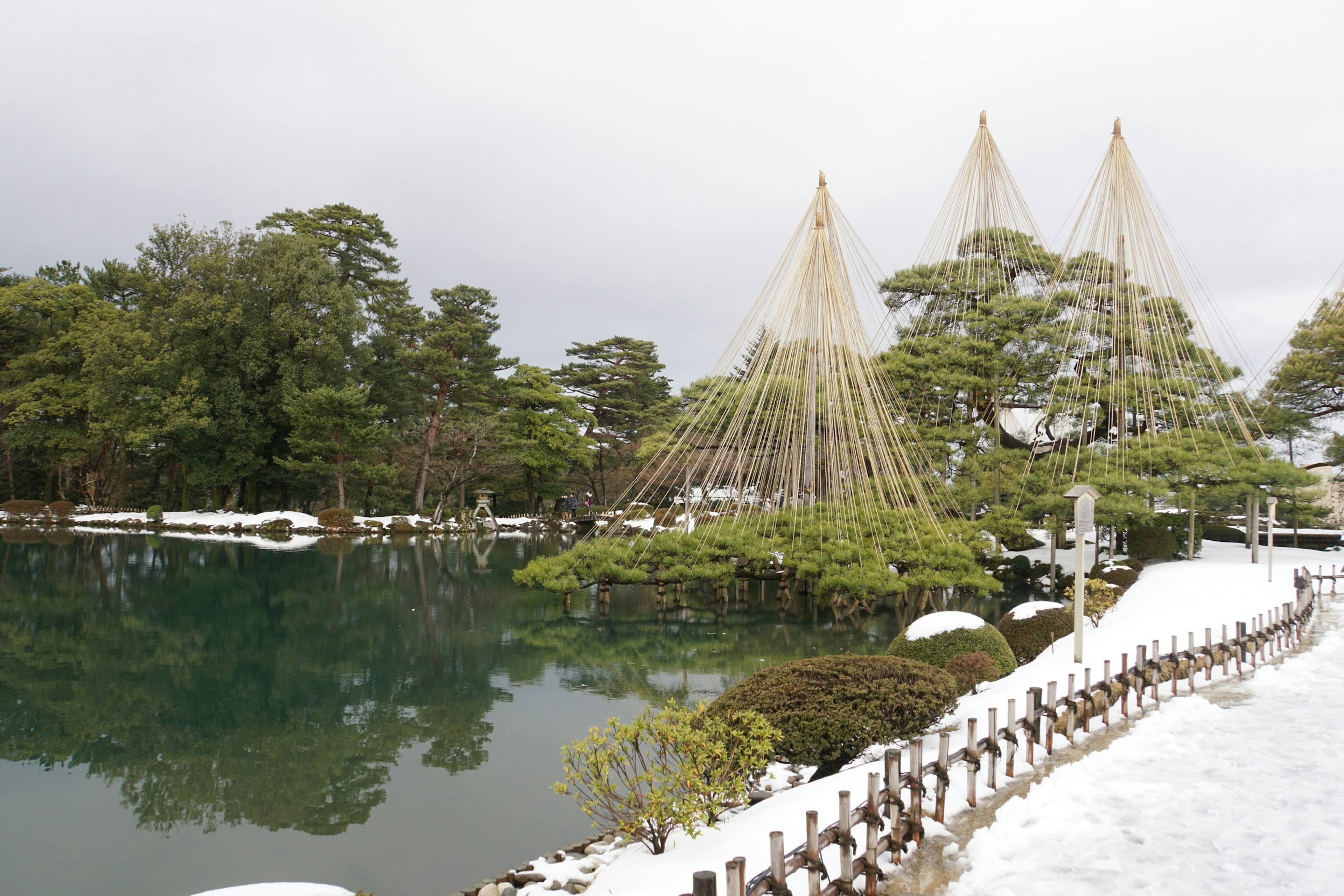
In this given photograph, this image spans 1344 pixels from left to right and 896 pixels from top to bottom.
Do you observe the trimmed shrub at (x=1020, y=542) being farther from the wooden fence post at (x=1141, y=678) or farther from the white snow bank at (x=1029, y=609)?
the wooden fence post at (x=1141, y=678)

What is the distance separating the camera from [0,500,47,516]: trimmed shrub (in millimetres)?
28625

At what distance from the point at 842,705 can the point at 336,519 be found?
24.5m

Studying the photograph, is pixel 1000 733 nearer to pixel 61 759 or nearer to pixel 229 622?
pixel 61 759

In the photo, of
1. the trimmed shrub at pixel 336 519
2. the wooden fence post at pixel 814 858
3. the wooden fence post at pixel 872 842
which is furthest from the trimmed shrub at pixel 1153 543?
the trimmed shrub at pixel 336 519

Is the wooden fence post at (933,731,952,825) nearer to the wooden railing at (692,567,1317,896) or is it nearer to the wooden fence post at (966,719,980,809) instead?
the wooden railing at (692,567,1317,896)

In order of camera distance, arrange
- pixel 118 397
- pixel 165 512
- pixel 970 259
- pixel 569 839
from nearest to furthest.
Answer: pixel 569 839 < pixel 970 259 < pixel 118 397 < pixel 165 512

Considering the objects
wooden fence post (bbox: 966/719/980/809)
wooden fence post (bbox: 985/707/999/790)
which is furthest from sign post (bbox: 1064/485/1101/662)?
wooden fence post (bbox: 966/719/980/809)

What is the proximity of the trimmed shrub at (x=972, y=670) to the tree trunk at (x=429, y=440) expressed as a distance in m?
26.0

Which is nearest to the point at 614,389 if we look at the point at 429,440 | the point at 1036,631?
the point at 429,440

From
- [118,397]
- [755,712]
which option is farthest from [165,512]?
[755,712]

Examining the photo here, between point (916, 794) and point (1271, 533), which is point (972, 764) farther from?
point (1271, 533)

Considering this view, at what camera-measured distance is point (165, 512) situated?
2958cm

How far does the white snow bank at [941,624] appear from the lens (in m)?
7.20

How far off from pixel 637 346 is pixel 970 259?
66.5 ft
